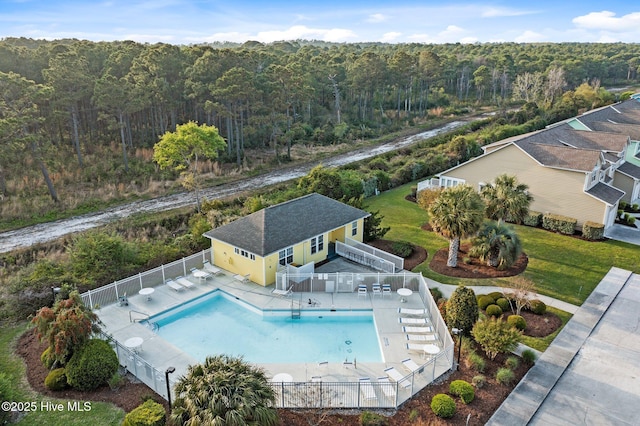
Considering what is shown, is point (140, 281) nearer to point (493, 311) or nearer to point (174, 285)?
point (174, 285)

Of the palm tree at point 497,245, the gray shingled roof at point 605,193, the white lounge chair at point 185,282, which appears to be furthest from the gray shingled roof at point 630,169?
the white lounge chair at point 185,282

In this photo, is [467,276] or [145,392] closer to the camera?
[145,392]

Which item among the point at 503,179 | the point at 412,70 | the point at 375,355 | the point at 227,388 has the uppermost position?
the point at 412,70

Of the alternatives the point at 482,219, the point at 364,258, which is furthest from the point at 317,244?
the point at 482,219

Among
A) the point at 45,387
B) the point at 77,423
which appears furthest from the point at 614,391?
the point at 45,387

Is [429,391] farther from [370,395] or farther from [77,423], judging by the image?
[77,423]
